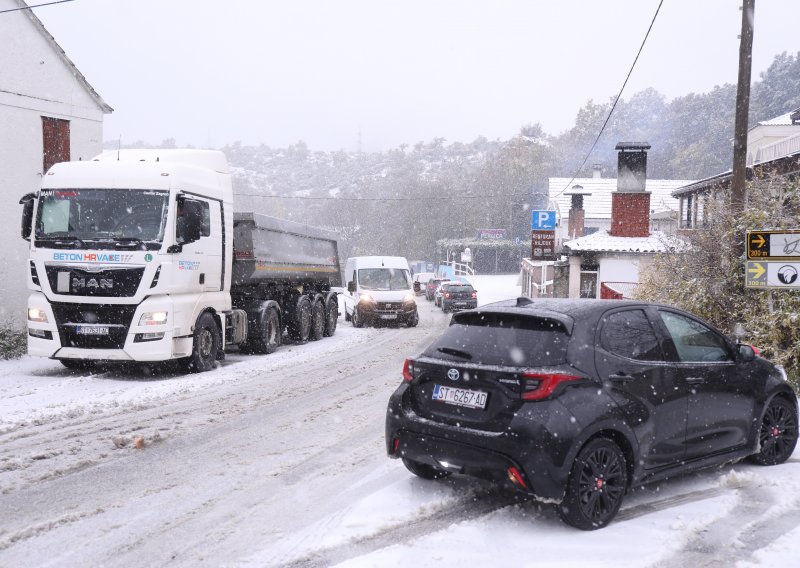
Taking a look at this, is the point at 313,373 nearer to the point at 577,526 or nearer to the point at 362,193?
Answer: the point at 577,526

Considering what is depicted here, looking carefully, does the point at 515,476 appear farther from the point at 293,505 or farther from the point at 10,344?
the point at 10,344

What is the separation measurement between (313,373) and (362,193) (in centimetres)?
9289

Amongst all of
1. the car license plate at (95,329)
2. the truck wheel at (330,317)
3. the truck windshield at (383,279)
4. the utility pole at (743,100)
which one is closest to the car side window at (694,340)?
the utility pole at (743,100)

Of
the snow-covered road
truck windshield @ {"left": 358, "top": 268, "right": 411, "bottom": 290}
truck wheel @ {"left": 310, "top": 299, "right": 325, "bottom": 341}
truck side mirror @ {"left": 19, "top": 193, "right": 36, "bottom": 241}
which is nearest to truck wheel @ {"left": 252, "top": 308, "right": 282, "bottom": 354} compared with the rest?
truck wheel @ {"left": 310, "top": 299, "right": 325, "bottom": 341}

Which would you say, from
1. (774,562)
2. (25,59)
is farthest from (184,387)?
(25,59)

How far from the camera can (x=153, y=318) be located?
10836 millimetres

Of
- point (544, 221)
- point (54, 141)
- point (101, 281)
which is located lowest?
point (101, 281)

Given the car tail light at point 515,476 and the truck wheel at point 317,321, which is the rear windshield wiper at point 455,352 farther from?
the truck wheel at point 317,321

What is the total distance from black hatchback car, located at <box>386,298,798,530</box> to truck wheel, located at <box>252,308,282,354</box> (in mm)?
9844

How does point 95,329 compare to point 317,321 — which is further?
point 317,321

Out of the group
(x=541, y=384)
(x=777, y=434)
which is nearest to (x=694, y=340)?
(x=777, y=434)

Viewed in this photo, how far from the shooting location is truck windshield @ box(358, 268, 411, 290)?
23.6 meters

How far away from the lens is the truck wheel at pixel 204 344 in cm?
1201

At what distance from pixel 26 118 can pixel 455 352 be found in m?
16.7
